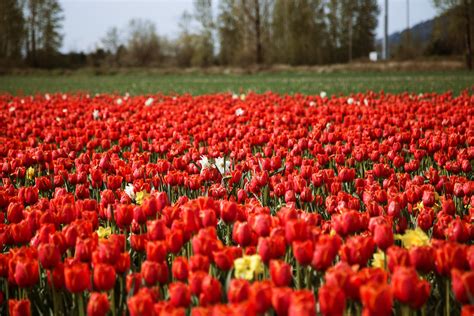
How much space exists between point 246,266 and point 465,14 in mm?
32454

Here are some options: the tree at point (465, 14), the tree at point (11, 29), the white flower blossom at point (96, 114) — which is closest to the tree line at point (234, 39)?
the tree at point (11, 29)

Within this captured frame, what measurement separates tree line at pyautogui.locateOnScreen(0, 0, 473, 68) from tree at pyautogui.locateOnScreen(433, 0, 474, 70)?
15.2 m

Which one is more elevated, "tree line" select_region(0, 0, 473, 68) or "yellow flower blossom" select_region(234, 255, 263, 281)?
"tree line" select_region(0, 0, 473, 68)

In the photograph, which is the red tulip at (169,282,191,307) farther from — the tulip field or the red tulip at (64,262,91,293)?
the red tulip at (64,262,91,293)

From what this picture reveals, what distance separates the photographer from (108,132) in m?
5.72

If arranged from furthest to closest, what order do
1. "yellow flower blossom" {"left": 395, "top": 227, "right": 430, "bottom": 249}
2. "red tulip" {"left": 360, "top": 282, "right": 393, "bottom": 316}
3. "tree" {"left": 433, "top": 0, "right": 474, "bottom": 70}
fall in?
"tree" {"left": 433, "top": 0, "right": 474, "bottom": 70} < "yellow flower blossom" {"left": 395, "top": 227, "right": 430, "bottom": 249} < "red tulip" {"left": 360, "top": 282, "right": 393, "bottom": 316}

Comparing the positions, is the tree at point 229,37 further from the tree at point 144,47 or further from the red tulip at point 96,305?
the red tulip at point 96,305

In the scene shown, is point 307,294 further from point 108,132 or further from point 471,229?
point 108,132

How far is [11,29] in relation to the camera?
52.6 metres

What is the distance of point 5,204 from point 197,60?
47.1 metres

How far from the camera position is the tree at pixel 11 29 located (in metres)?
52.0

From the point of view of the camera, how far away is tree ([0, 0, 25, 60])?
2046 inches

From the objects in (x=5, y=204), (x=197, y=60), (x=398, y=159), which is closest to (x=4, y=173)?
(x=5, y=204)

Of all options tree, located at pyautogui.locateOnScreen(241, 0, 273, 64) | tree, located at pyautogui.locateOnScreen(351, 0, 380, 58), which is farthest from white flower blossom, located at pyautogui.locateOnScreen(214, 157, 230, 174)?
tree, located at pyautogui.locateOnScreen(351, 0, 380, 58)
